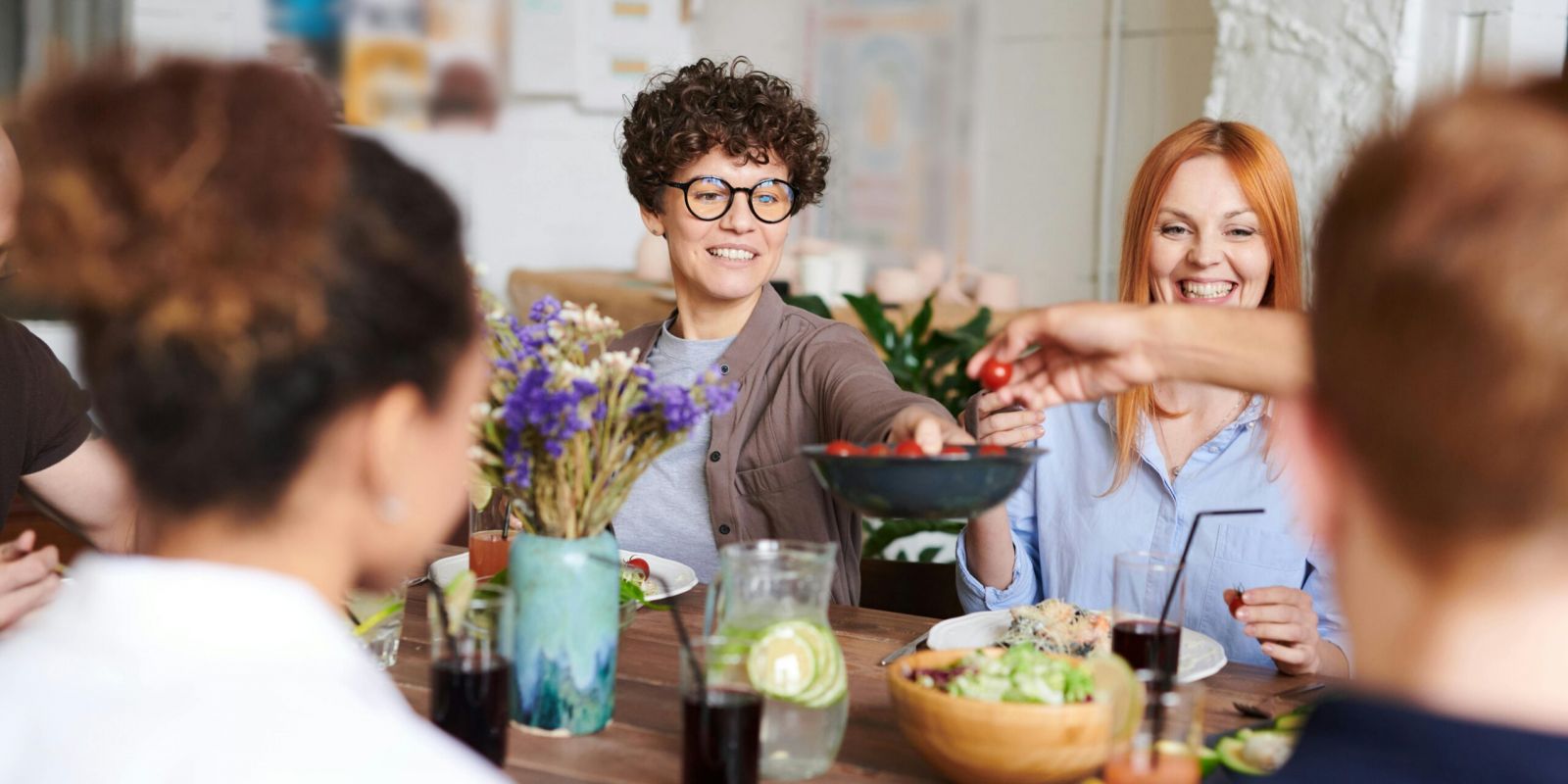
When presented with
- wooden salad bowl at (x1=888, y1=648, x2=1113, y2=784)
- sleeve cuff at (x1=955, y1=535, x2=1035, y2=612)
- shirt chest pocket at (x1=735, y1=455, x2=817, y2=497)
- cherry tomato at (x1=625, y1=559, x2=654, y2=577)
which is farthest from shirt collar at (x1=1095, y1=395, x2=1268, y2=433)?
wooden salad bowl at (x1=888, y1=648, x2=1113, y2=784)

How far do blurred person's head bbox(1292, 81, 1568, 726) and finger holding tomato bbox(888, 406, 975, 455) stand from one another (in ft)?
2.48

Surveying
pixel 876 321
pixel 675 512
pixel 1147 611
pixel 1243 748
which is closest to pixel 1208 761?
pixel 1243 748

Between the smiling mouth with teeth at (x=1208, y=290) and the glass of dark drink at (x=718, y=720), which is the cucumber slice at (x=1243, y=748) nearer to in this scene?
the glass of dark drink at (x=718, y=720)

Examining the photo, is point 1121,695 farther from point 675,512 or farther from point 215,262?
point 675,512

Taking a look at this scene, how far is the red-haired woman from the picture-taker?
6.75 feet

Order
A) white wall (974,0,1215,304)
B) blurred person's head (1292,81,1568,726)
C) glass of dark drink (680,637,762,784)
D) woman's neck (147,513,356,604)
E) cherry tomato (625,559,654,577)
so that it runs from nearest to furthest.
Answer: blurred person's head (1292,81,1568,726), woman's neck (147,513,356,604), glass of dark drink (680,637,762,784), cherry tomato (625,559,654,577), white wall (974,0,1215,304)

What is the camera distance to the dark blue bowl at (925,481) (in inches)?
52.1

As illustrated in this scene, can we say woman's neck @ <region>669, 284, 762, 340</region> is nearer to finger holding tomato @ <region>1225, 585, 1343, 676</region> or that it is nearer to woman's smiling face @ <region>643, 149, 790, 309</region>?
woman's smiling face @ <region>643, 149, 790, 309</region>

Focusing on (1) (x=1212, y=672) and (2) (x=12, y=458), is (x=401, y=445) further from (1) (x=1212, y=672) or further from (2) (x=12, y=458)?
(2) (x=12, y=458)

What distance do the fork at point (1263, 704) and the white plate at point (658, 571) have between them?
29.9 inches

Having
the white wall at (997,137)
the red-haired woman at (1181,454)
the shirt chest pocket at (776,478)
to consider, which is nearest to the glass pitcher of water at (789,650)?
the red-haired woman at (1181,454)

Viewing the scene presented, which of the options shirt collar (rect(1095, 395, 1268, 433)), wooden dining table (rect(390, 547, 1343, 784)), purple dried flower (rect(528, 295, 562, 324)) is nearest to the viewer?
wooden dining table (rect(390, 547, 1343, 784))

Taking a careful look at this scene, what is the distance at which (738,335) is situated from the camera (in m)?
2.36

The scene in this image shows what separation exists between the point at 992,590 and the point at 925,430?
21.4 inches
